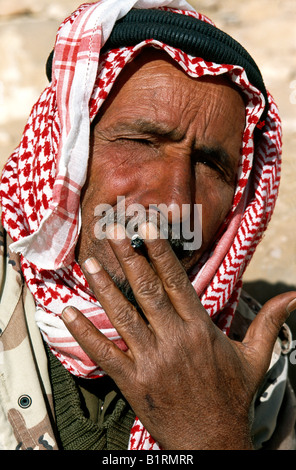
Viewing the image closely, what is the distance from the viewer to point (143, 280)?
1936 millimetres

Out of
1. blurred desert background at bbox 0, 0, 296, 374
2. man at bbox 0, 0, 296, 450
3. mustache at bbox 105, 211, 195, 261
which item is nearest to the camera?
man at bbox 0, 0, 296, 450

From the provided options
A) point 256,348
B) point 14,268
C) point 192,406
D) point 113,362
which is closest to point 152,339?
point 113,362

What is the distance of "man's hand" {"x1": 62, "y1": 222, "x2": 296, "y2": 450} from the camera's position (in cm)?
195

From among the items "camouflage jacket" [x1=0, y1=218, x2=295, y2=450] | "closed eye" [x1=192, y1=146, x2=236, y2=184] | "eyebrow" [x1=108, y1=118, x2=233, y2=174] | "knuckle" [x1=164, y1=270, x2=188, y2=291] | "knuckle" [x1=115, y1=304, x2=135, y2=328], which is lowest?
"camouflage jacket" [x1=0, y1=218, x2=295, y2=450]

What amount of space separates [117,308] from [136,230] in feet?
1.27

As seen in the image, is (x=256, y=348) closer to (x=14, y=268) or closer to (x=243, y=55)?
(x=14, y=268)

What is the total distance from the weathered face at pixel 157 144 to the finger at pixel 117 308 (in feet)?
1.08

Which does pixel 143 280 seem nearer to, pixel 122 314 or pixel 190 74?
pixel 122 314

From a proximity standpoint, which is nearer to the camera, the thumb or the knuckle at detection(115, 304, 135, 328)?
the knuckle at detection(115, 304, 135, 328)

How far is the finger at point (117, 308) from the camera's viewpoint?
6.40ft

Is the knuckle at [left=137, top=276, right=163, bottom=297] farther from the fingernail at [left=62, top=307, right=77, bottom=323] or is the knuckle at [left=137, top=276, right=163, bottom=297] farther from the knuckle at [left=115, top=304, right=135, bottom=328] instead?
the fingernail at [left=62, top=307, right=77, bottom=323]

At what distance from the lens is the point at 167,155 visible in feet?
8.02

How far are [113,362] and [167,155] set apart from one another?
923 mm
